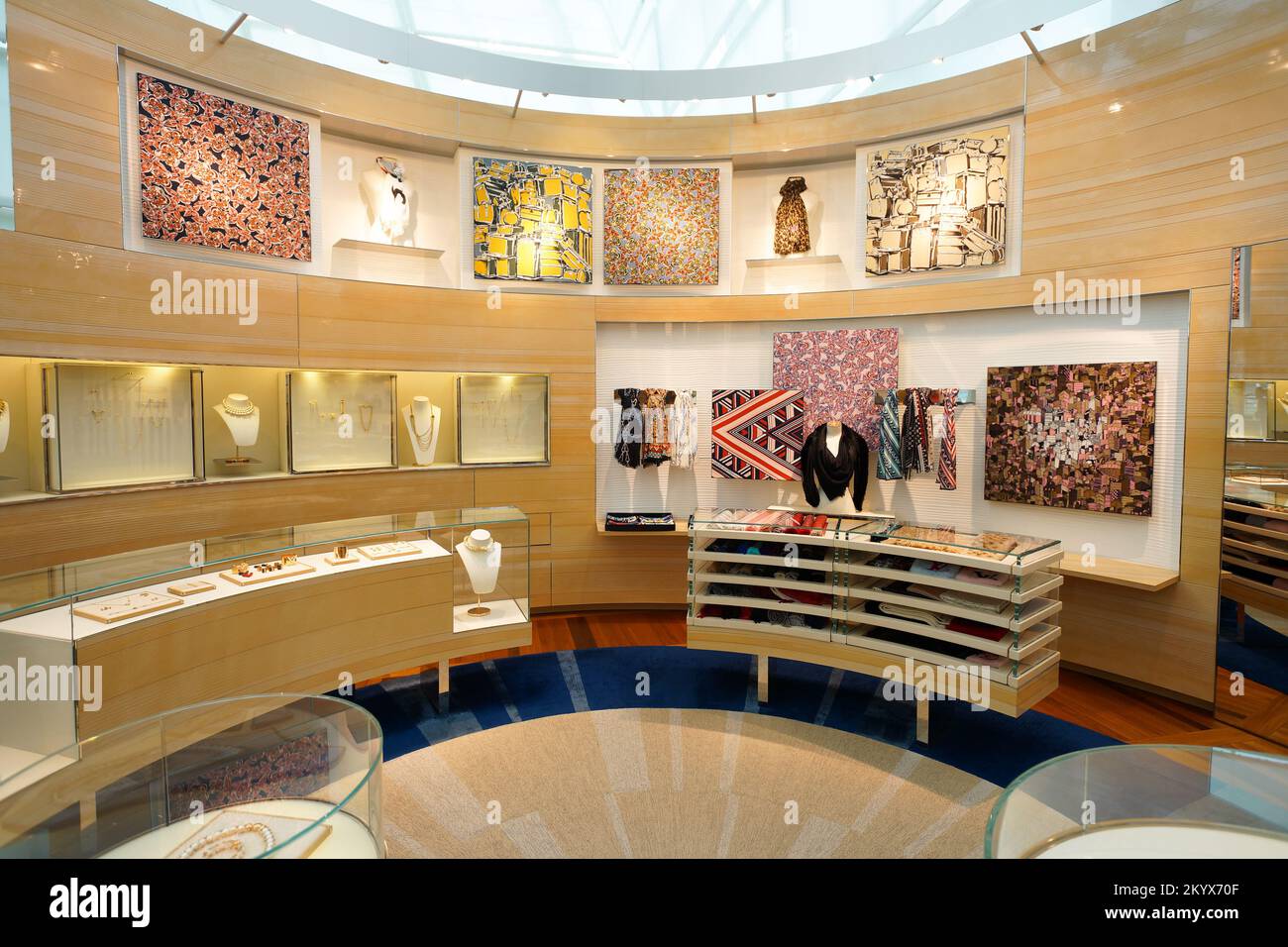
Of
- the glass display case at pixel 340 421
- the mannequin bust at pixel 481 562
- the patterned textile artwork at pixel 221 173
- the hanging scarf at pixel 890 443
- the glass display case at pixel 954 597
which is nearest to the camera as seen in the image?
the glass display case at pixel 954 597

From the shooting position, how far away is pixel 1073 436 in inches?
180

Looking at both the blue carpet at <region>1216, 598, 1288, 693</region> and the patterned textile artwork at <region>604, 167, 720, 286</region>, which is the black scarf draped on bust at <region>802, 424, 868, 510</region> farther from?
the blue carpet at <region>1216, 598, 1288, 693</region>

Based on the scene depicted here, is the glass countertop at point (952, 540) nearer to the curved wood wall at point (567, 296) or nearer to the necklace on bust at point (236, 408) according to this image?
the curved wood wall at point (567, 296)

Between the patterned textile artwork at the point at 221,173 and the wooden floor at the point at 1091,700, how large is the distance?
3379 millimetres

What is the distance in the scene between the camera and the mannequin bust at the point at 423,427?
→ 533cm

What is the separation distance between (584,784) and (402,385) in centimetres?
361

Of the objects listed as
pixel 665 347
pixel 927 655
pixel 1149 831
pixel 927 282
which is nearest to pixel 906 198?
pixel 927 282

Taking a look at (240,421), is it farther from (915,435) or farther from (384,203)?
(915,435)

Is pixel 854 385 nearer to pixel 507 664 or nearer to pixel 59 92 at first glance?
pixel 507 664

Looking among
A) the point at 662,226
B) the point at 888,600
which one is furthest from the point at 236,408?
the point at 888,600

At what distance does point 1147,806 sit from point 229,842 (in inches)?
65.1

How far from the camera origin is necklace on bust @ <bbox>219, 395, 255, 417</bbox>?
4.61 metres

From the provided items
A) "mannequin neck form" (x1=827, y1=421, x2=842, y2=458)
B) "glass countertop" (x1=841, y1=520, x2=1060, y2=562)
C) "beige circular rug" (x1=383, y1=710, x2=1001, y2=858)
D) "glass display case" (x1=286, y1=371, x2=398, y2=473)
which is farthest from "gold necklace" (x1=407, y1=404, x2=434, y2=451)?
"glass countertop" (x1=841, y1=520, x2=1060, y2=562)

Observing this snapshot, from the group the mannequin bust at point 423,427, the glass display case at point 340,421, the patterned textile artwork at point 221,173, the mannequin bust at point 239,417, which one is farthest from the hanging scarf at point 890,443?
the mannequin bust at point 239,417
